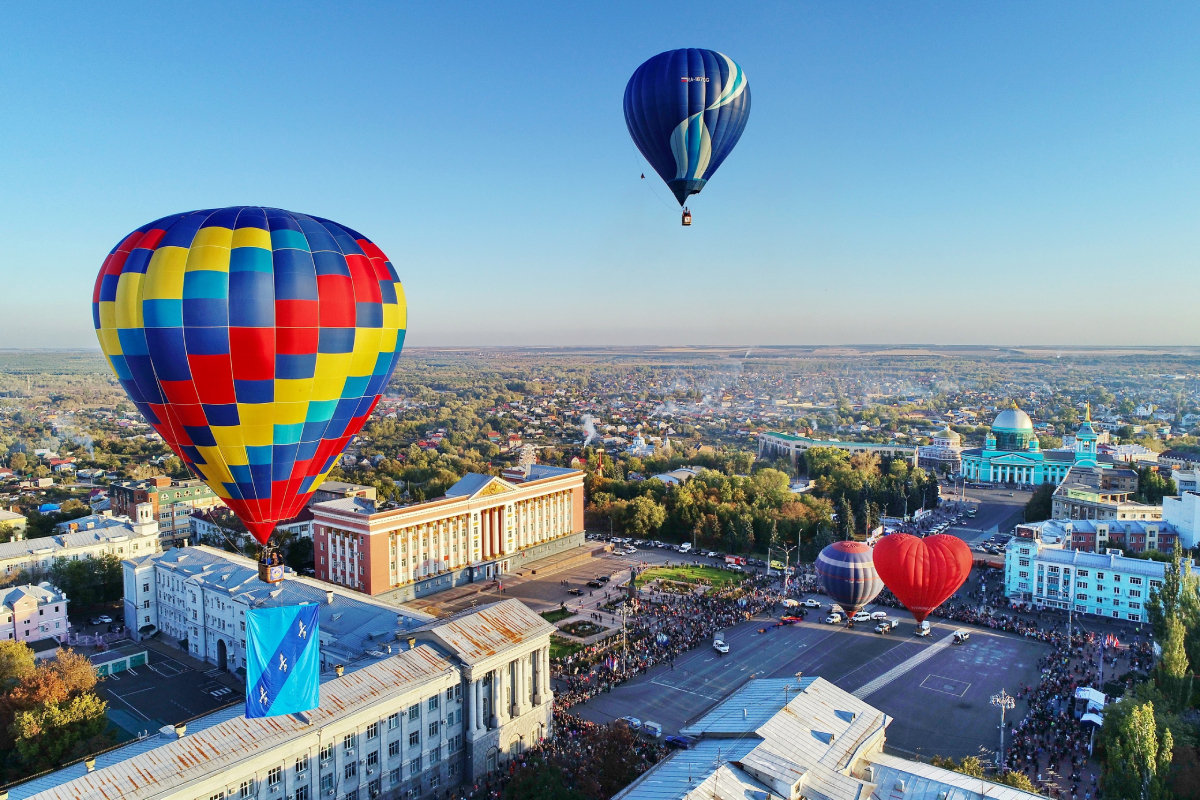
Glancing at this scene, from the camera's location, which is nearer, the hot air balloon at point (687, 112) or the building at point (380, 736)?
the building at point (380, 736)

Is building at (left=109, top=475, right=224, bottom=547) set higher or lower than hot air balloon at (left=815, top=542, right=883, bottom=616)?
lower

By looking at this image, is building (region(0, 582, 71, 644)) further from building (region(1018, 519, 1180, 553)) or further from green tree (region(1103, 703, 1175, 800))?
building (region(1018, 519, 1180, 553))

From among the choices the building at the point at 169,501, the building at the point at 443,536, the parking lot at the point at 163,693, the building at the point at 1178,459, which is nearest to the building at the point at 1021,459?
the building at the point at 1178,459

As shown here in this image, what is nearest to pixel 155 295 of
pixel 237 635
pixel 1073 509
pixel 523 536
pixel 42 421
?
pixel 237 635

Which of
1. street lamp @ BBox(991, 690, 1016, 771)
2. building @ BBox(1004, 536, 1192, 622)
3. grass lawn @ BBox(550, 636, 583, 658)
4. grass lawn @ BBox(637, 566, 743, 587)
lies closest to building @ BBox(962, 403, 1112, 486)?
building @ BBox(1004, 536, 1192, 622)

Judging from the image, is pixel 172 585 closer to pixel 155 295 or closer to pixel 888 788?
pixel 155 295

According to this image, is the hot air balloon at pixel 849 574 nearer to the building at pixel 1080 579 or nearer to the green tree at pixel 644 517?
the building at pixel 1080 579

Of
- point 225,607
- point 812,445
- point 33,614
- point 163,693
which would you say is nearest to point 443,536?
point 225,607
